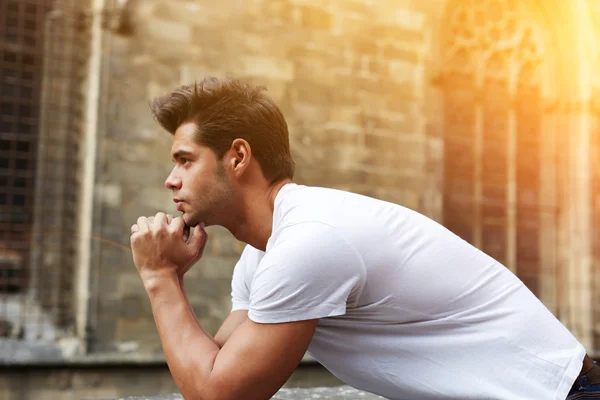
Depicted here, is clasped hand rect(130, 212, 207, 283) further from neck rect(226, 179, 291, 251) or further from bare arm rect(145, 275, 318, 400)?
bare arm rect(145, 275, 318, 400)

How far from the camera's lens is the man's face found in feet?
6.64

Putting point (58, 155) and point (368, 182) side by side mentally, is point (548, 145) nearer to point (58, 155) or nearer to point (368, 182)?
point (368, 182)

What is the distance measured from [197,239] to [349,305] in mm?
595

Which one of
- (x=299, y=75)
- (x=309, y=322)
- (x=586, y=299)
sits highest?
(x=299, y=75)

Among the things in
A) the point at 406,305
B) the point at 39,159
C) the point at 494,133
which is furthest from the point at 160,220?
the point at 494,133

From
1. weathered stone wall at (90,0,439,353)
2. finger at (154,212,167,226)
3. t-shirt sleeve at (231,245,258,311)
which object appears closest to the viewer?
finger at (154,212,167,226)

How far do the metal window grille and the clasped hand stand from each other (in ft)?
15.4

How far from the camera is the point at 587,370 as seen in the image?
1.79m

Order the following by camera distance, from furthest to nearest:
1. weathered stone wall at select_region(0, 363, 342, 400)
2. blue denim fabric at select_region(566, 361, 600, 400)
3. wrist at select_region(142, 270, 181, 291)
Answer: weathered stone wall at select_region(0, 363, 342, 400) < wrist at select_region(142, 270, 181, 291) < blue denim fabric at select_region(566, 361, 600, 400)

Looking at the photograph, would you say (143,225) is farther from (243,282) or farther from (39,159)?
(39,159)

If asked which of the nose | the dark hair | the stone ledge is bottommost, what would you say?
the stone ledge

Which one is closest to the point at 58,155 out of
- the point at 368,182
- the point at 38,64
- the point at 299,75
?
the point at 38,64

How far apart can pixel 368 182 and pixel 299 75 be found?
1.46 metres

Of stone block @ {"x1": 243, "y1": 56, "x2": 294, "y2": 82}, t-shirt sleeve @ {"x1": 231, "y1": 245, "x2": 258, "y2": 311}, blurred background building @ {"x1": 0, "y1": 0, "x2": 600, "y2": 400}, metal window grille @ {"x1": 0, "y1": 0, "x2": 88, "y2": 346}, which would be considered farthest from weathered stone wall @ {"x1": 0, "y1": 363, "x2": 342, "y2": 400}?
t-shirt sleeve @ {"x1": 231, "y1": 245, "x2": 258, "y2": 311}
